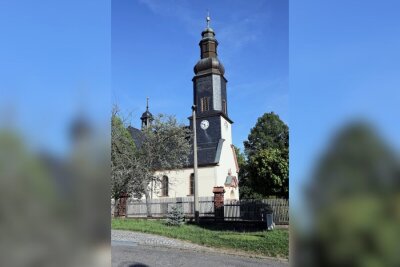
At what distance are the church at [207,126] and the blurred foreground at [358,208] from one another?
1775mm

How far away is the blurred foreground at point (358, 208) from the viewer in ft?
4.22

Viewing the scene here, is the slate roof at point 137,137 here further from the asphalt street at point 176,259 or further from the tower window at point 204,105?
the asphalt street at point 176,259

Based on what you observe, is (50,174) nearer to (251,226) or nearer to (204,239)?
(251,226)

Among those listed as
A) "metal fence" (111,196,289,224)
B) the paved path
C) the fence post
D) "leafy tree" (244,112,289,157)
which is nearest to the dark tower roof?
"leafy tree" (244,112,289,157)

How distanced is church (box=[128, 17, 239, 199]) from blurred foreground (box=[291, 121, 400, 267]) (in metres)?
1.78

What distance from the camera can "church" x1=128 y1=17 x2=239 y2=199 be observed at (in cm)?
332

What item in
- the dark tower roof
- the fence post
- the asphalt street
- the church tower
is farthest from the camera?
the fence post

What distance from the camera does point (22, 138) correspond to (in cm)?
148

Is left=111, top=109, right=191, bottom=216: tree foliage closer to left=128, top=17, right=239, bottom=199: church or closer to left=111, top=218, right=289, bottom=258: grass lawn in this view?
left=128, top=17, right=239, bottom=199: church

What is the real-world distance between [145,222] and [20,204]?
5.95 meters

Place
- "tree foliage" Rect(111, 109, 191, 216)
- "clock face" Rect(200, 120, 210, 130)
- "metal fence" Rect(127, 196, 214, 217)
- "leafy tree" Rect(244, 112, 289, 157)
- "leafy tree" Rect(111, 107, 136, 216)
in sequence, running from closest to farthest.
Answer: "leafy tree" Rect(244, 112, 289, 157)
"leafy tree" Rect(111, 107, 136, 216)
"tree foliage" Rect(111, 109, 191, 216)
"clock face" Rect(200, 120, 210, 130)
"metal fence" Rect(127, 196, 214, 217)

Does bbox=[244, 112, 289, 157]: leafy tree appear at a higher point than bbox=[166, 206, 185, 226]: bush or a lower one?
higher

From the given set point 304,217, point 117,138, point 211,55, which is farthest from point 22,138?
point 117,138

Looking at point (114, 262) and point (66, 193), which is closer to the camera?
point (66, 193)
